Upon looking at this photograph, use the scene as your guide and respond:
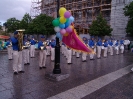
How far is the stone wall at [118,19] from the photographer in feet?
97.9

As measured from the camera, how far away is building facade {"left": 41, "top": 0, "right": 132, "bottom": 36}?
30.1 m

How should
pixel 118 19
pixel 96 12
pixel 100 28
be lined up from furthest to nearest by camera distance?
pixel 96 12, pixel 118 19, pixel 100 28

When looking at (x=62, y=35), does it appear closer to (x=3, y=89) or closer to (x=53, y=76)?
(x=53, y=76)

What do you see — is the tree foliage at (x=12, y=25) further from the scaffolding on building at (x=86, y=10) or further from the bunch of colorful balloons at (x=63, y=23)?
the bunch of colorful balloons at (x=63, y=23)

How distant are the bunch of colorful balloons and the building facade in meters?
22.9

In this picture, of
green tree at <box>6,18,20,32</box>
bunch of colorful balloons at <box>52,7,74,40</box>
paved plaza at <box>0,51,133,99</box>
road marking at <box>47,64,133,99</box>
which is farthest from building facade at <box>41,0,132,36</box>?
road marking at <box>47,64,133,99</box>

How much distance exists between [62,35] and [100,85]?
8.82ft

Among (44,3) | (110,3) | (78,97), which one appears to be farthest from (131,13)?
(44,3)

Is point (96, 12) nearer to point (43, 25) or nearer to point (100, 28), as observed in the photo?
point (100, 28)

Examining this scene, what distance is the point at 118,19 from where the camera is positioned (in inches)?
1190

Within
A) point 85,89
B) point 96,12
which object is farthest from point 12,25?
point 85,89

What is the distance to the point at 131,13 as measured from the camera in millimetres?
25031

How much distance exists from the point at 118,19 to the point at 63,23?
25.8 m

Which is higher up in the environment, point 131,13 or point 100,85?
point 131,13
